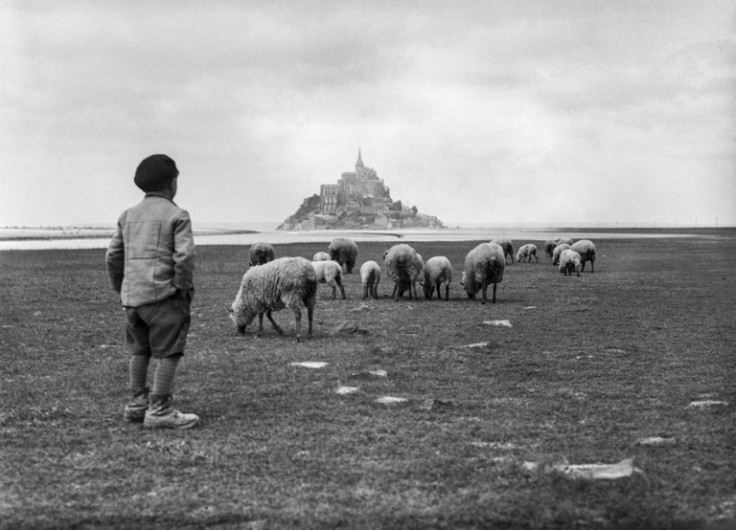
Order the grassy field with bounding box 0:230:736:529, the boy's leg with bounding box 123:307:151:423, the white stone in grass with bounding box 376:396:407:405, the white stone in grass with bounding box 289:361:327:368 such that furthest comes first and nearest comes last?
the white stone in grass with bounding box 289:361:327:368
the white stone in grass with bounding box 376:396:407:405
the boy's leg with bounding box 123:307:151:423
the grassy field with bounding box 0:230:736:529

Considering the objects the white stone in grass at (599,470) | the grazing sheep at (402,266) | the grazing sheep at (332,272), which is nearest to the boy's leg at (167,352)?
the white stone in grass at (599,470)

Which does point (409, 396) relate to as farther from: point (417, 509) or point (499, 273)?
point (499, 273)

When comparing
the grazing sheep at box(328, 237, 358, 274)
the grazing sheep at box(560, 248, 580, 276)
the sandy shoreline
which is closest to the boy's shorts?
the grazing sheep at box(328, 237, 358, 274)

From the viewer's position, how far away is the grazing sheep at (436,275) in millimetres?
20109

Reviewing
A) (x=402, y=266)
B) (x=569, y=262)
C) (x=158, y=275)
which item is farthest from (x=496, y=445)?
(x=569, y=262)

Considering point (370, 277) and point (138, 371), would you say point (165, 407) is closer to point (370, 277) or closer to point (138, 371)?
point (138, 371)

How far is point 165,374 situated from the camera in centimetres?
686

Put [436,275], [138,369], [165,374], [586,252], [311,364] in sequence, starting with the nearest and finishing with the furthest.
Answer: [165,374] < [138,369] < [311,364] < [436,275] < [586,252]

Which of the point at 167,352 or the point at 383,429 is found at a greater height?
the point at 167,352

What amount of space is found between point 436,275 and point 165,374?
1386cm

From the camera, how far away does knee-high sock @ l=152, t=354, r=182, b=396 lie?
680 centimetres

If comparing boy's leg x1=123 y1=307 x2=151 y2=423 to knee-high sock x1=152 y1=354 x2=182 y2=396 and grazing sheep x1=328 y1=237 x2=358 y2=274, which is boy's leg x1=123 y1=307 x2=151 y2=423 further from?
grazing sheep x1=328 y1=237 x2=358 y2=274

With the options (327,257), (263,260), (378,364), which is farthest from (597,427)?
(263,260)

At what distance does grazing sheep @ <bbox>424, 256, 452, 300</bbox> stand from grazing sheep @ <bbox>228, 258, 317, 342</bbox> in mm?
7866
